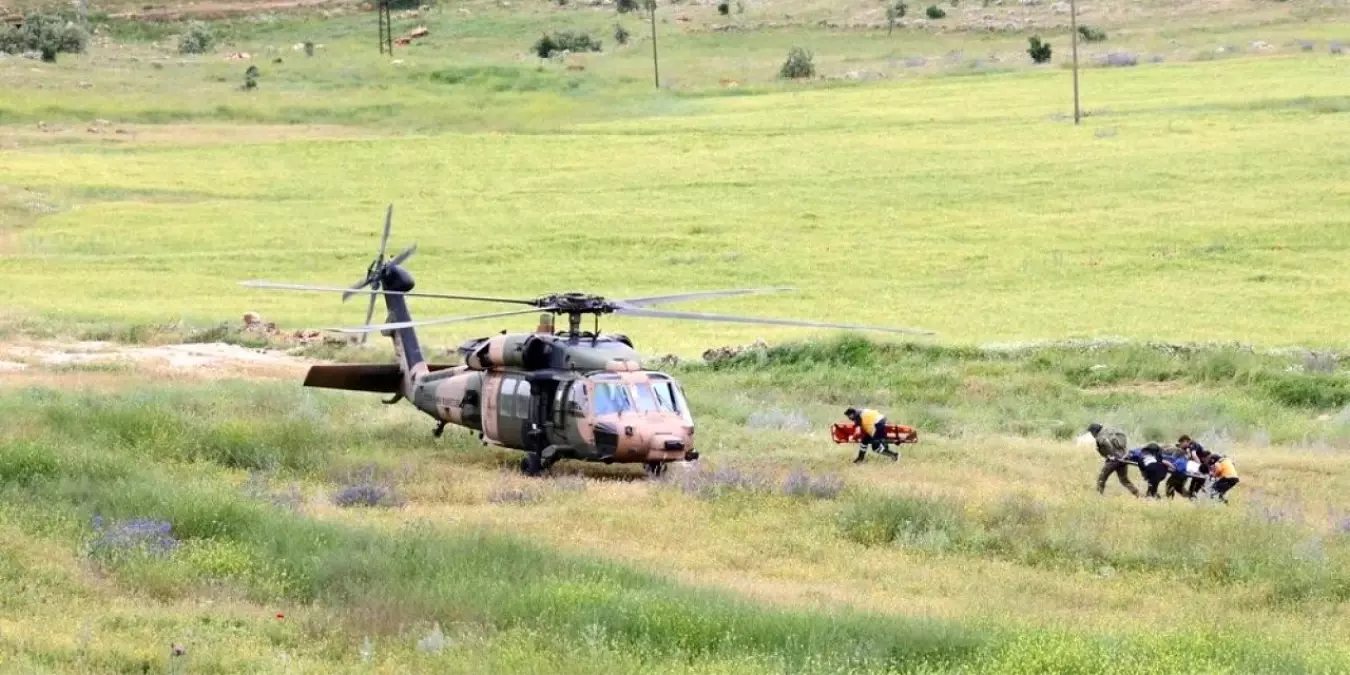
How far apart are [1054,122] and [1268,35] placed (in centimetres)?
2795

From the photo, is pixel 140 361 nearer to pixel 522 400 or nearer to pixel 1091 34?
pixel 522 400

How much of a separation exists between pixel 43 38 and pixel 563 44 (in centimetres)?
2996

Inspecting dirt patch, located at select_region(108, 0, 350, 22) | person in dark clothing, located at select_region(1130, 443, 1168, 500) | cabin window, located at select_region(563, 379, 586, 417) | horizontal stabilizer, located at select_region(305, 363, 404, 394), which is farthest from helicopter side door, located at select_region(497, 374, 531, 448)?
dirt patch, located at select_region(108, 0, 350, 22)

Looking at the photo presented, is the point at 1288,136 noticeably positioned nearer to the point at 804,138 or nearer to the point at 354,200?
the point at 804,138

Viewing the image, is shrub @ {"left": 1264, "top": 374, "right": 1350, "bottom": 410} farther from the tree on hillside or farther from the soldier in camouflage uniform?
the tree on hillside

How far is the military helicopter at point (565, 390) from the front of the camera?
21766 mm

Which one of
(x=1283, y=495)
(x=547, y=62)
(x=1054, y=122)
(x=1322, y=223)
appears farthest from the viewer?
(x=547, y=62)

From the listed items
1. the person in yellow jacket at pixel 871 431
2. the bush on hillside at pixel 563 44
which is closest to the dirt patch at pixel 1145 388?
the person in yellow jacket at pixel 871 431

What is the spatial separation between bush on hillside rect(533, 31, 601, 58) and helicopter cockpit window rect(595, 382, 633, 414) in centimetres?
8079

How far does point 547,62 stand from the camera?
93438 mm

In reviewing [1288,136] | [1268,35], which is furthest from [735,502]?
[1268,35]

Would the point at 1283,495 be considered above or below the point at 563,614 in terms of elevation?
below

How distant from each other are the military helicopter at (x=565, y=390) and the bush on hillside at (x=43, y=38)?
84.8m

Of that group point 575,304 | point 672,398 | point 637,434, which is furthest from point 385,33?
point 637,434
